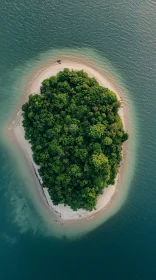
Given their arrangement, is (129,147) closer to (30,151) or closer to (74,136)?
(74,136)

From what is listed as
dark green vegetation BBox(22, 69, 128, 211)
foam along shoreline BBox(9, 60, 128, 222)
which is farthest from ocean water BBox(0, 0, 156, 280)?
dark green vegetation BBox(22, 69, 128, 211)

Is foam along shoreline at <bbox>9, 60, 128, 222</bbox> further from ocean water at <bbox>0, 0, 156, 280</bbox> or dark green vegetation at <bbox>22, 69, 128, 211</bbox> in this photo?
dark green vegetation at <bbox>22, 69, 128, 211</bbox>

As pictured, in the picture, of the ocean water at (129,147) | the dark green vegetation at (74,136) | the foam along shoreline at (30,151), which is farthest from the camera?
the foam along shoreline at (30,151)

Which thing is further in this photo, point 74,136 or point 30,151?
point 30,151

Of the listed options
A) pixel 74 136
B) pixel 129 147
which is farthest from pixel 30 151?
pixel 129 147

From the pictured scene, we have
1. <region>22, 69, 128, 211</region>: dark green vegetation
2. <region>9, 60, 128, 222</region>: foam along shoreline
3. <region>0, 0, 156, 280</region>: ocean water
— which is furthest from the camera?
<region>9, 60, 128, 222</region>: foam along shoreline

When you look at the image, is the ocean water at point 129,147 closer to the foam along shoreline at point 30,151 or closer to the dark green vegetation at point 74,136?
the foam along shoreline at point 30,151

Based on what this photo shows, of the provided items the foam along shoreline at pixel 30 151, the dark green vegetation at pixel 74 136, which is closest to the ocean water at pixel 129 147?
the foam along shoreline at pixel 30 151
